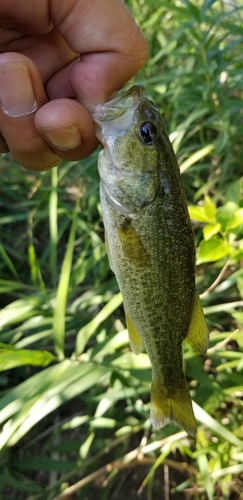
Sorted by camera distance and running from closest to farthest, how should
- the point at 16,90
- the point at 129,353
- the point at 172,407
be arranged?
the point at 16,90
the point at 172,407
the point at 129,353

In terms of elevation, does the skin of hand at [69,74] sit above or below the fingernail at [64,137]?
above

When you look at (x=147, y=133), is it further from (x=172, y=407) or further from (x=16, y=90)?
(x=172, y=407)

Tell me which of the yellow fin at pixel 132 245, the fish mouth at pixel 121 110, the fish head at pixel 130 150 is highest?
the fish mouth at pixel 121 110

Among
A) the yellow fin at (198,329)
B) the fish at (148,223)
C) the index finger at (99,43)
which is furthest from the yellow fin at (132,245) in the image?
the index finger at (99,43)

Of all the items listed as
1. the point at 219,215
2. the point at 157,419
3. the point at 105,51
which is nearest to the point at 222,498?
the point at 157,419

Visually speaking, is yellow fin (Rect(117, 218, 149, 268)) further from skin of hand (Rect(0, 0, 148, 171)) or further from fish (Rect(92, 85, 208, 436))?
skin of hand (Rect(0, 0, 148, 171))

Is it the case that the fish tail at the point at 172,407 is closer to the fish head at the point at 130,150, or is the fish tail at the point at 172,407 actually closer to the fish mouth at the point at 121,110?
the fish head at the point at 130,150

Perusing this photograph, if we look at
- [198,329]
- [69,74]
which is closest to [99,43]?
[69,74]

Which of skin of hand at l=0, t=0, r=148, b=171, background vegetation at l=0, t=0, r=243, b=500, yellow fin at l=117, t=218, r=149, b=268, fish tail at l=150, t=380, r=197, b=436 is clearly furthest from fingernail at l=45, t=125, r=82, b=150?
fish tail at l=150, t=380, r=197, b=436
